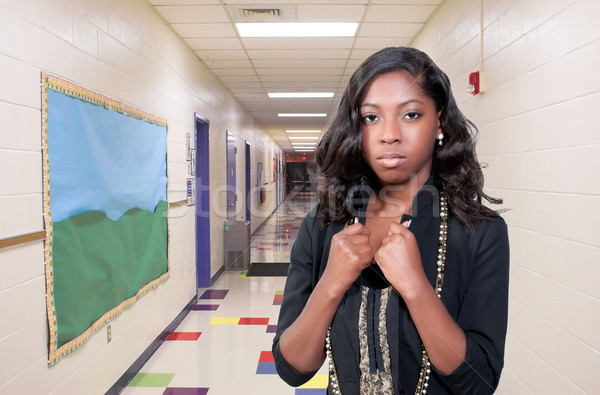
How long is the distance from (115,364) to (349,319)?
8.03 feet

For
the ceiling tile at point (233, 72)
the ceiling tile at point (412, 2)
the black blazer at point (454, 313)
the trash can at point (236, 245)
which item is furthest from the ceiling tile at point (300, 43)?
the black blazer at point (454, 313)

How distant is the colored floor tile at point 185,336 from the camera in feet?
11.7

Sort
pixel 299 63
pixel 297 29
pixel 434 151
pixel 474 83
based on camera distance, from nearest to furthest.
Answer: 1. pixel 434 151
2. pixel 474 83
3. pixel 297 29
4. pixel 299 63

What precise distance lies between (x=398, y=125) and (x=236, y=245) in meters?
5.61

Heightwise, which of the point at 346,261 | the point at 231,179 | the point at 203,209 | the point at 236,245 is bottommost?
the point at 236,245

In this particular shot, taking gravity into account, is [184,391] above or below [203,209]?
below

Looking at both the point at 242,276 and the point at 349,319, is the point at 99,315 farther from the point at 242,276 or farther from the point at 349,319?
the point at 242,276

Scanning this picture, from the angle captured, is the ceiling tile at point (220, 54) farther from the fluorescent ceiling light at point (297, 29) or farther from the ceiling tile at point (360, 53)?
the ceiling tile at point (360, 53)

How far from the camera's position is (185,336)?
362cm

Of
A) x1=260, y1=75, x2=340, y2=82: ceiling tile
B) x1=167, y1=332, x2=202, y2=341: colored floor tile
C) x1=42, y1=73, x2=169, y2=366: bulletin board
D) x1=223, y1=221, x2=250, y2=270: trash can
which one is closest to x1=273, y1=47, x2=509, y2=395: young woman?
x1=42, y1=73, x2=169, y2=366: bulletin board

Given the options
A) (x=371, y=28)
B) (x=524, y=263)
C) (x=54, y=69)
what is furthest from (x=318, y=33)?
(x=524, y=263)

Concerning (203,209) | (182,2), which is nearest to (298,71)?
(203,209)

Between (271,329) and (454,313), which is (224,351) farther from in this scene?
(454,313)

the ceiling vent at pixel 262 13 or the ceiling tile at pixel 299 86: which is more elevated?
the ceiling tile at pixel 299 86
